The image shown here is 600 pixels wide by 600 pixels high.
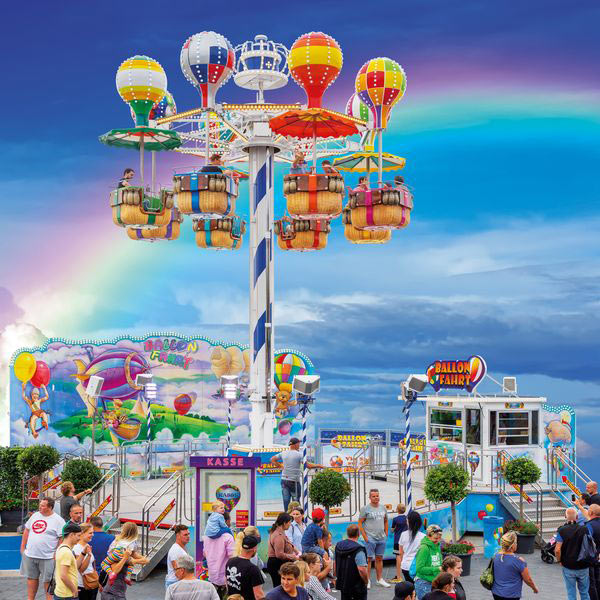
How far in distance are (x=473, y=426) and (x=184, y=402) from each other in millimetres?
13388

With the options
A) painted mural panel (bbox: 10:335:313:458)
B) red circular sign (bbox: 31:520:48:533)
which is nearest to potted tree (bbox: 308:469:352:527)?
red circular sign (bbox: 31:520:48:533)

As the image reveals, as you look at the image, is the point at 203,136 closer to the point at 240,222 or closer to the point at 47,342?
the point at 240,222

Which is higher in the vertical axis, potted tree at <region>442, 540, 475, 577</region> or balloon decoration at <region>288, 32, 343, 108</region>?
balloon decoration at <region>288, 32, 343, 108</region>

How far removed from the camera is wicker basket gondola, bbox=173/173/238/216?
20219mm

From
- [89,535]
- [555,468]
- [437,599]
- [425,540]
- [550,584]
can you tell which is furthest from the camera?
[555,468]

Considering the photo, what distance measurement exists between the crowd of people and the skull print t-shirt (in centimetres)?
1

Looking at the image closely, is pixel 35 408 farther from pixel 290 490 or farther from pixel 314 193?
pixel 290 490

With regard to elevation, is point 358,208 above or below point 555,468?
above

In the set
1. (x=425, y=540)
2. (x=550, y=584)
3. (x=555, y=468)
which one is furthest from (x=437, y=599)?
(x=555, y=468)

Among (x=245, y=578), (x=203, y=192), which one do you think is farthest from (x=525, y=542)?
(x=245, y=578)

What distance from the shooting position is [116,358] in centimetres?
3447

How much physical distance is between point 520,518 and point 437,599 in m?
13.0

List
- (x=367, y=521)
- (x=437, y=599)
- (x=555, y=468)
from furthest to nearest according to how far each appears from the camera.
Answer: (x=555, y=468)
(x=367, y=521)
(x=437, y=599)

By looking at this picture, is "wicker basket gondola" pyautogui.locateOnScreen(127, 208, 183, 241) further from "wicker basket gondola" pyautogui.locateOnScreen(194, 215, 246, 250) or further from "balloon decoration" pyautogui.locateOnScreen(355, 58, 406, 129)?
"balloon decoration" pyautogui.locateOnScreen(355, 58, 406, 129)
